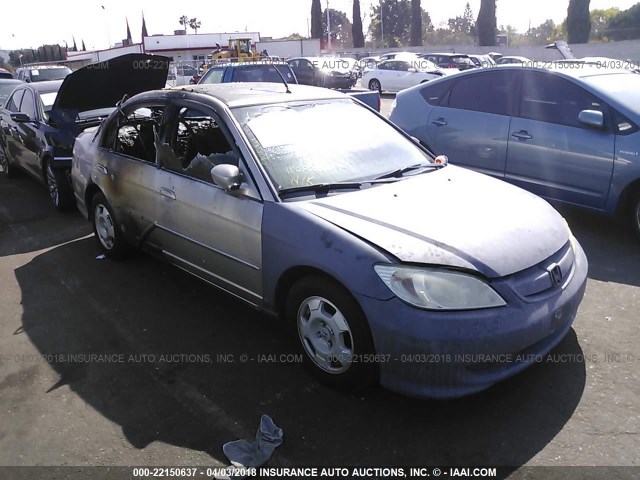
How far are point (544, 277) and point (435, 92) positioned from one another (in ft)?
14.6

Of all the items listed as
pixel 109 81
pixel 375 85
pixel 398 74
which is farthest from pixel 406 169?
pixel 375 85

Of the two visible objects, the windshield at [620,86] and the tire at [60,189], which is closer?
the windshield at [620,86]

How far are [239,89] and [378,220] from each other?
192cm

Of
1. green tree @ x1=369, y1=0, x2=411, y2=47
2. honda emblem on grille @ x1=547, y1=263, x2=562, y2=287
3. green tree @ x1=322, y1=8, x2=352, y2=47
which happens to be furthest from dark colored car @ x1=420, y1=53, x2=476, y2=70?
green tree @ x1=322, y1=8, x2=352, y2=47

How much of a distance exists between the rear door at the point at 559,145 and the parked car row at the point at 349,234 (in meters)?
2.03

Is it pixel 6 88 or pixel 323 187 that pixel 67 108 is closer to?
pixel 323 187

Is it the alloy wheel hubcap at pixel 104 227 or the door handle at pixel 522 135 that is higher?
the door handle at pixel 522 135

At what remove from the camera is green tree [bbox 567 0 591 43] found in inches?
1409

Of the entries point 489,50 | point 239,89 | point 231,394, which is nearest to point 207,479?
point 231,394

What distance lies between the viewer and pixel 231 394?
10.8 feet

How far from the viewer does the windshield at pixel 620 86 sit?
17.7 feet

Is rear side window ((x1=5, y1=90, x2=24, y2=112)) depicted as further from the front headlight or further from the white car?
the white car

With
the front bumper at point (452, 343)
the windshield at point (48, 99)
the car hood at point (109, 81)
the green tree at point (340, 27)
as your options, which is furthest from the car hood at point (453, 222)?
the green tree at point (340, 27)

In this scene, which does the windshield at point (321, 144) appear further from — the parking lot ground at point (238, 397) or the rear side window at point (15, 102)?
the rear side window at point (15, 102)
